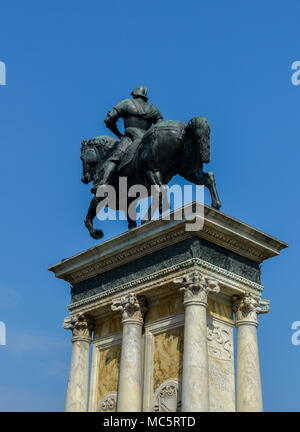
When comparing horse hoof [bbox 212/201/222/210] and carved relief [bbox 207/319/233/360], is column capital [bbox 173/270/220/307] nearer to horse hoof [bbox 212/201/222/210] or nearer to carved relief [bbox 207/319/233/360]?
carved relief [bbox 207/319/233/360]

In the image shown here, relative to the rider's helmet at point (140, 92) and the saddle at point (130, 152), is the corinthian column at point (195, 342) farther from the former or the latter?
the rider's helmet at point (140, 92)

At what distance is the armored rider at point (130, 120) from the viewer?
2100cm

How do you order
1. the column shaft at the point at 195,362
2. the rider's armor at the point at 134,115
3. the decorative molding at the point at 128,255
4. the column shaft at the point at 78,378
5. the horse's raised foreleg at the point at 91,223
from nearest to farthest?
the column shaft at the point at 195,362, the decorative molding at the point at 128,255, the column shaft at the point at 78,378, the horse's raised foreleg at the point at 91,223, the rider's armor at the point at 134,115

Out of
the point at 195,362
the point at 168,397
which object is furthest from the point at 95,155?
the point at 195,362

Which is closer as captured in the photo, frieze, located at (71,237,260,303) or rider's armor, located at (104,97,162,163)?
frieze, located at (71,237,260,303)

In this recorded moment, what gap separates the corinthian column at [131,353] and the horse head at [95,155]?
4.37m

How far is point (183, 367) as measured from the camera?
1672 centimetres

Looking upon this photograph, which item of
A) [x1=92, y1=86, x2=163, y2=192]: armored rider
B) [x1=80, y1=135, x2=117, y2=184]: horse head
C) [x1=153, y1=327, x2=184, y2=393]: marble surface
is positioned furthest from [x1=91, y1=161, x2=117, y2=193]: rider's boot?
[x1=153, y1=327, x2=184, y2=393]: marble surface

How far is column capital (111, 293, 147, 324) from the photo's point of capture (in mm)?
18719

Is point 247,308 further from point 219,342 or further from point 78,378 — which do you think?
point 78,378

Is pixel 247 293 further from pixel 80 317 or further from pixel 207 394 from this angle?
pixel 80 317

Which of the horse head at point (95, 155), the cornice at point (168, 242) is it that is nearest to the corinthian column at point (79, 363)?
the cornice at point (168, 242)

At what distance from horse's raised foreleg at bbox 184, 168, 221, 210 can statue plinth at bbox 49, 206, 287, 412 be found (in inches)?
35.0

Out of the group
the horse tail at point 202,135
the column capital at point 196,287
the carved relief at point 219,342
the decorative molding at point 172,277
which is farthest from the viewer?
the horse tail at point 202,135
